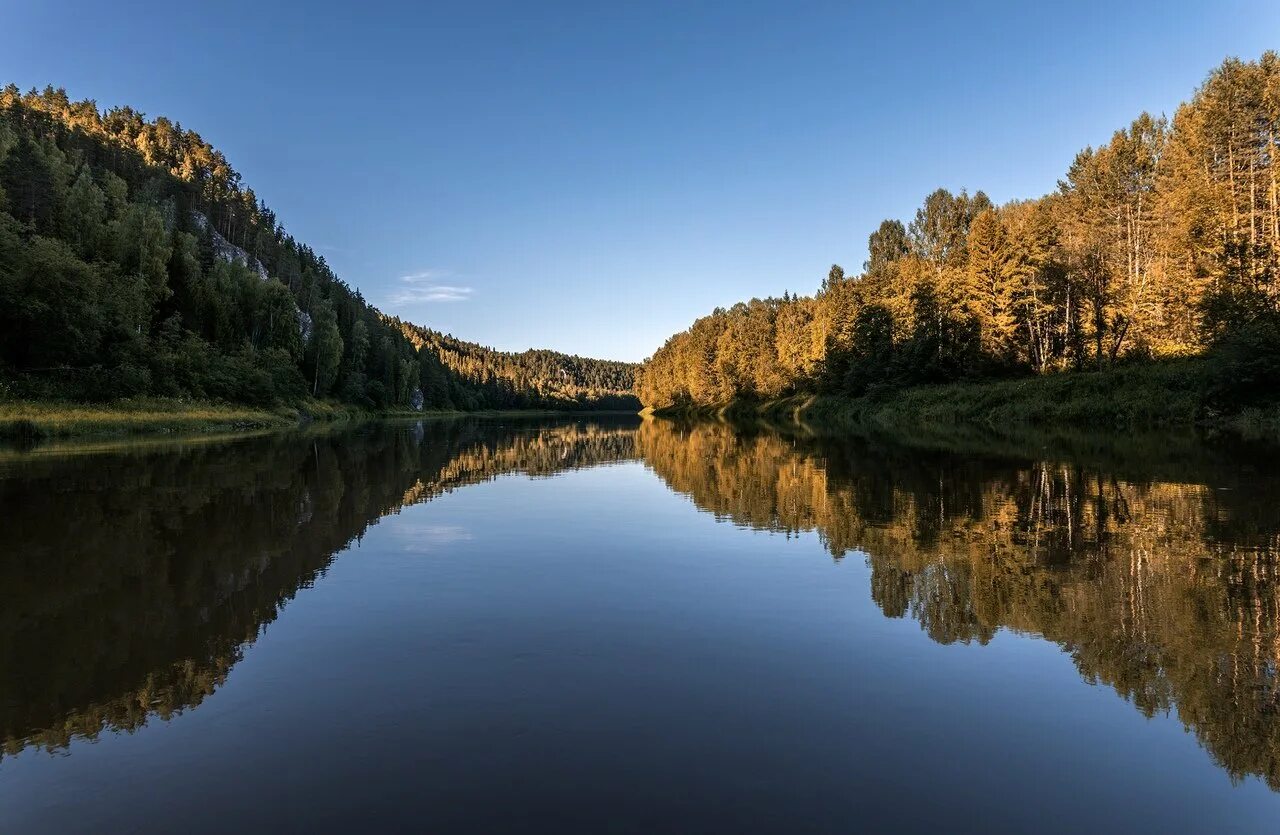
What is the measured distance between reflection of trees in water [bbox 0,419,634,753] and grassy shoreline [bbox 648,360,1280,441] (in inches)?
1465

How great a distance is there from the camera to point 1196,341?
45344 millimetres

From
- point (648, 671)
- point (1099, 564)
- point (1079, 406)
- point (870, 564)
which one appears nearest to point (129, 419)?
point (870, 564)

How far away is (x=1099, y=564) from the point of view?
1070 centimetres

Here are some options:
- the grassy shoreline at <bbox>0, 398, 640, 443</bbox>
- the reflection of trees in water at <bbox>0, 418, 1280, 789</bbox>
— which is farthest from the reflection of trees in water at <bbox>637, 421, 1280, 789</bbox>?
the grassy shoreline at <bbox>0, 398, 640, 443</bbox>

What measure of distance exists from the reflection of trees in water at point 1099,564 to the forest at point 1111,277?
2517 cm

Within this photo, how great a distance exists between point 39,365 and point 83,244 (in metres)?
26.6

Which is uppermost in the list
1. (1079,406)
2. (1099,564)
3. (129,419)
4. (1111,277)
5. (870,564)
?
(1111,277)

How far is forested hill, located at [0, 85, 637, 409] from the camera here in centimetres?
4762

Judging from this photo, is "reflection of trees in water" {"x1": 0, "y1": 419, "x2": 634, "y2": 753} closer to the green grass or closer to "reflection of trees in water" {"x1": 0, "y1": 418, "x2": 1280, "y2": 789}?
"reflection of trees in water" {"x1": 0, "y1": 418, "x2": 1280, "y2": 789}

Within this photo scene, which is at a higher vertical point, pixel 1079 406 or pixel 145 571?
pixel 1079 406

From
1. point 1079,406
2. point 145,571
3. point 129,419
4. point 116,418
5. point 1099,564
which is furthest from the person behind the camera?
point 129,419

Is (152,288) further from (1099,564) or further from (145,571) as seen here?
(1099,564)

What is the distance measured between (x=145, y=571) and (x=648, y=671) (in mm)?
8760

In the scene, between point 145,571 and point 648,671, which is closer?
point 648,671
